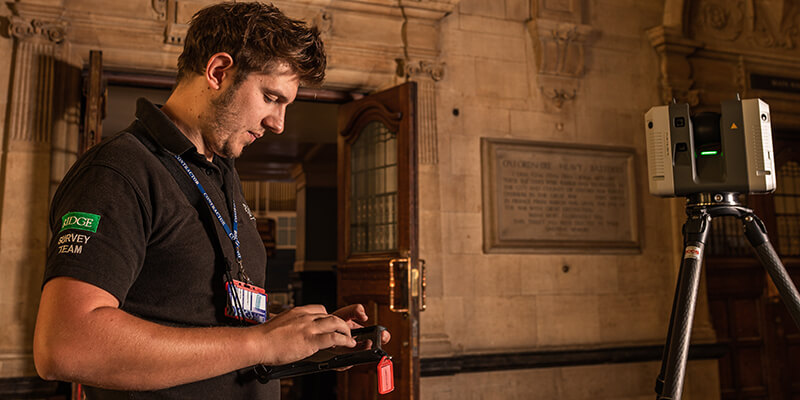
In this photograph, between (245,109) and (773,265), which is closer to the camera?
(245,109)

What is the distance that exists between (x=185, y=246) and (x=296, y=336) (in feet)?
0.86

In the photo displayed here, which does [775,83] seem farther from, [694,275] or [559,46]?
[694,275]

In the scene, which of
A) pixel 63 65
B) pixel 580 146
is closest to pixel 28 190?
pixel 63 65

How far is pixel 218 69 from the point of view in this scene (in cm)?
124

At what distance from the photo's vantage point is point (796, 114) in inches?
249

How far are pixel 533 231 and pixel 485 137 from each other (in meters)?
0.85

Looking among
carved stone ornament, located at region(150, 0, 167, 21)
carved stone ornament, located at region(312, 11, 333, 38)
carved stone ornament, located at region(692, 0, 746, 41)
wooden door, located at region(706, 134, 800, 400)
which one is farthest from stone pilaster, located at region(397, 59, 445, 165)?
wooden door, located at region(706, 134, 800, 400)

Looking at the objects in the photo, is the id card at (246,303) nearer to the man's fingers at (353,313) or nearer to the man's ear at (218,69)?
the man's fingers at (353,313)

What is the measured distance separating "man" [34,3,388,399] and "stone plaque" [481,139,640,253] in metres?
3.91

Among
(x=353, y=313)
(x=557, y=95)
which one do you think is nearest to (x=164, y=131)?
(x=353, y=313)

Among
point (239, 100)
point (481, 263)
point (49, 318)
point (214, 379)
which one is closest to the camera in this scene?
point (49, 318)

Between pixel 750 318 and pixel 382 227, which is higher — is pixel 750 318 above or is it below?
below

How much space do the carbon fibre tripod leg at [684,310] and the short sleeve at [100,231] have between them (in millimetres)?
1897

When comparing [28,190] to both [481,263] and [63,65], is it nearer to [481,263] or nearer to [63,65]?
[63,65]
